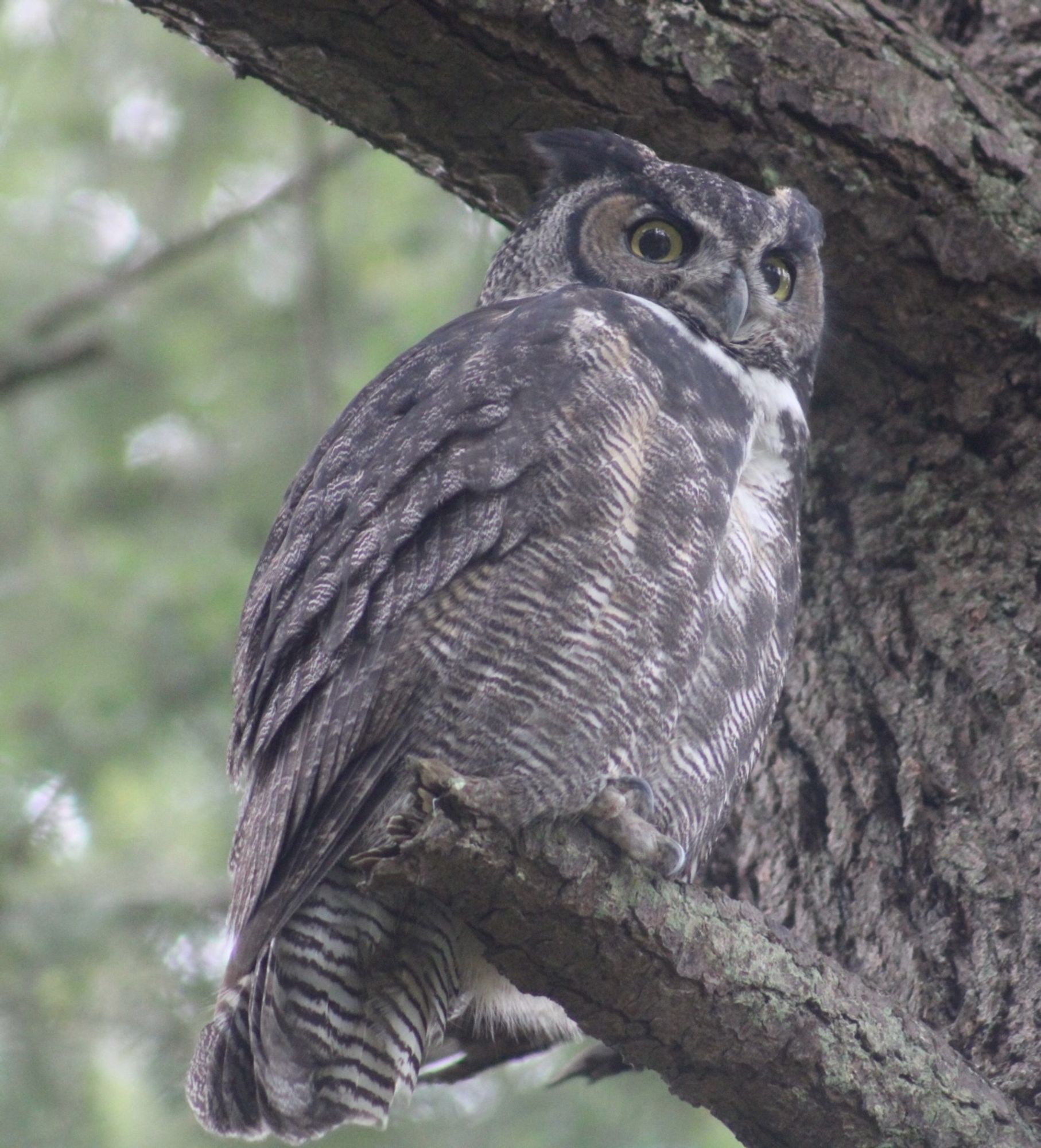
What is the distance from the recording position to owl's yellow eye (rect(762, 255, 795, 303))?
2.54 metres

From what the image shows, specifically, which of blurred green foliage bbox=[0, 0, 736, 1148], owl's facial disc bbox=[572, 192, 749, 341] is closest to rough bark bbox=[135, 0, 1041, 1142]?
owl's facial disc bbox=[572, 192, 749, 341]

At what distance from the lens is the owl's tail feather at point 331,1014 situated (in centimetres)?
205

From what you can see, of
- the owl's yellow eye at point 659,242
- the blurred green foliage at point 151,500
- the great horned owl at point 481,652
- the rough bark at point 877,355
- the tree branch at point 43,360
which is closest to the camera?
the great horned owl at point 481,652

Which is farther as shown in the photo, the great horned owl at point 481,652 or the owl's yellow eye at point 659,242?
the owl's yellow eye at point 659,242

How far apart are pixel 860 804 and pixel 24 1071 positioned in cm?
208

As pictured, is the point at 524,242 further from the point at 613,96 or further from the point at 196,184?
the point at 196,184

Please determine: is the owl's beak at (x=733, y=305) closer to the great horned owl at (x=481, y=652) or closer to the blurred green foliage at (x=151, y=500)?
the great horned owl at (x=481, y=652)

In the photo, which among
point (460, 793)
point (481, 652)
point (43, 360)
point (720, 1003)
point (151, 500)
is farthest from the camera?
point (151, 500)

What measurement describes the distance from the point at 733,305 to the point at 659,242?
0.63 ft

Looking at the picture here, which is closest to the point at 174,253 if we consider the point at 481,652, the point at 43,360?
the point at 43,360


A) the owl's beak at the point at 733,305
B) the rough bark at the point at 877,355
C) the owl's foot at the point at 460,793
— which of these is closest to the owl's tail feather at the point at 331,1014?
the owl's foot at the point at 460,793

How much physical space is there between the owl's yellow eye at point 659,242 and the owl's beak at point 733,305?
0.40 feet

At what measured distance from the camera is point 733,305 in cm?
249

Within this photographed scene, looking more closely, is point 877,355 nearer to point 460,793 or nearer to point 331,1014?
point 460,793
